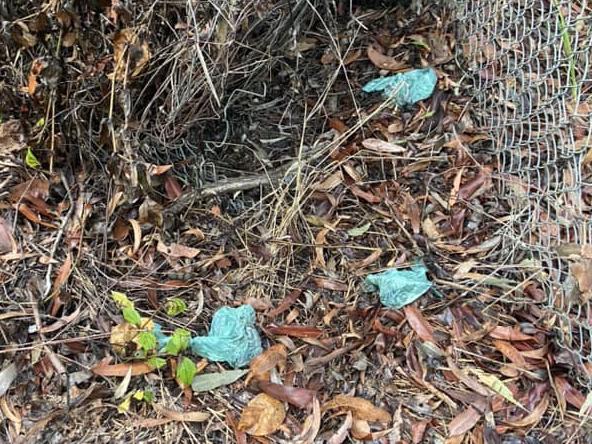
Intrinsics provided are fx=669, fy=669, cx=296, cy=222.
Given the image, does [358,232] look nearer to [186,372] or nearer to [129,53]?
[186,372]

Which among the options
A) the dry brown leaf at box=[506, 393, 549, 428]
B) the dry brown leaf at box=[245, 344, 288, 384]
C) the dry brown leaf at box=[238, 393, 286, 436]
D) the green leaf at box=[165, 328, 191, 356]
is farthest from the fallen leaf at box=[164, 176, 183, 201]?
the dry brown leaf at box=[506, 393, 549, 428]

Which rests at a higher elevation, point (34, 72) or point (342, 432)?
point (34, 72)

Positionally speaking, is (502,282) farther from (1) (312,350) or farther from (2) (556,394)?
(1) (312,350)

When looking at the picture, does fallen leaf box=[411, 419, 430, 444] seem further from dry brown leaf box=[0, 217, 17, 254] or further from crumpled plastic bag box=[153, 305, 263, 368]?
dry brown leaf box=[0, 217, 17, 254]

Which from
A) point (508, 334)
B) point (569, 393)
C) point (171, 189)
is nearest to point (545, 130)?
point (508, 334)

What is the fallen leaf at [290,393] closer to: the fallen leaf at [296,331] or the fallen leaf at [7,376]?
the fallen leaf at [296,331]
